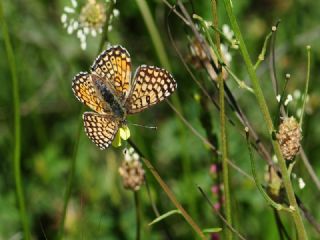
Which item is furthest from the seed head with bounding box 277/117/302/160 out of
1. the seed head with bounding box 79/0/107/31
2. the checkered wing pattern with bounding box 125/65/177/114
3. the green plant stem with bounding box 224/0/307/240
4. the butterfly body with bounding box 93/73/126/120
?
the seed head with bounding box 79/0/107/31

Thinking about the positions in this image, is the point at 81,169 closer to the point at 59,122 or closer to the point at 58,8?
the point at 59,122

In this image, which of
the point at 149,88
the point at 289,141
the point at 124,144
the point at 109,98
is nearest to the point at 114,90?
the point at 109,98

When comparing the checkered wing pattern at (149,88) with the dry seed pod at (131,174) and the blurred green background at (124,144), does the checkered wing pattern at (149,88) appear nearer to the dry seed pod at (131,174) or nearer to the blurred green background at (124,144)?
the dry seed pod at (131,174)

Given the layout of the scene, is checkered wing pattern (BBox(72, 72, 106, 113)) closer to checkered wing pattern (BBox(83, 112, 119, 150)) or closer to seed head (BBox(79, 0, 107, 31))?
→ checkered wing pattern (BBox(83, 112, 119, 150))

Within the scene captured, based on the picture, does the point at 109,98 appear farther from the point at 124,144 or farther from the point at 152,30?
the point at 124,144

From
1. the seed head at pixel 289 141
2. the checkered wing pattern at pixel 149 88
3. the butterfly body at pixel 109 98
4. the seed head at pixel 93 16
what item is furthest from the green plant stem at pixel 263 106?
the seed head at pixel 93 16

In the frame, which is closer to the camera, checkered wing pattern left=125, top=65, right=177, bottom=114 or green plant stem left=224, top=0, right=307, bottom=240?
green plant stem left=224, top=0, right=307, bottom=240

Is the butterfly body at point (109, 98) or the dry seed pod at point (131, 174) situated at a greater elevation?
the butterfly body at point (109, 98)

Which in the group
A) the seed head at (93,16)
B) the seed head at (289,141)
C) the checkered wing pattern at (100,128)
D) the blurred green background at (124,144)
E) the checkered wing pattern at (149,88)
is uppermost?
the seed head at (93,16)
